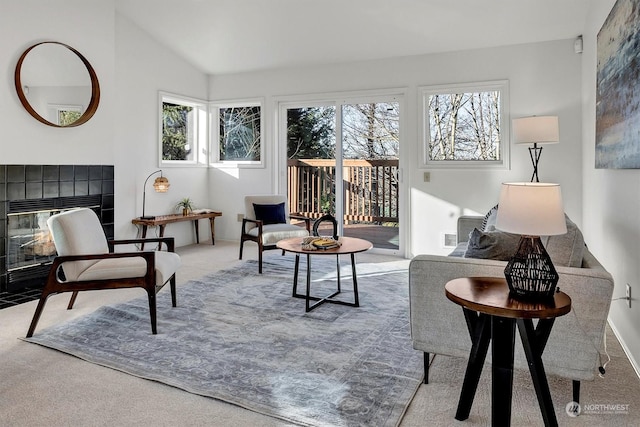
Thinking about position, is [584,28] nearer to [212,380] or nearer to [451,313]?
[451,313]

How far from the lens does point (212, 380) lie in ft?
7.22

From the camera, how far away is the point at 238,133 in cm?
645

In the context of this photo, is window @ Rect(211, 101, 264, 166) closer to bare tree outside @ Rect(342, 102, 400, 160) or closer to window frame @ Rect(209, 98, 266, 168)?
window frame @ Rect(209, 98, 266, 168)

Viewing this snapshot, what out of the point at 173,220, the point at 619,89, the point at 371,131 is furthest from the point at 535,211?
the point at 173,220

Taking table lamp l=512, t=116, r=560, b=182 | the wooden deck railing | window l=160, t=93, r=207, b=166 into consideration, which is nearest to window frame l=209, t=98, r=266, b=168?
window l=160, t=93, r=207, b=166

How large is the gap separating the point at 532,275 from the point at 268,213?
373cm

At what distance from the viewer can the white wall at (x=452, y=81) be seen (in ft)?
15.0

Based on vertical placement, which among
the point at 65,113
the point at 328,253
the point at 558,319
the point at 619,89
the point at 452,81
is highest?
the point at 452,81

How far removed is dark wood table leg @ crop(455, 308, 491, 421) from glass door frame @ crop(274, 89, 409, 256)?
3552mm

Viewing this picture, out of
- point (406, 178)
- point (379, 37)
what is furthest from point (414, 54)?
point (406, 178)

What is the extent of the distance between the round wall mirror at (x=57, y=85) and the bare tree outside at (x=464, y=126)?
3699 mm

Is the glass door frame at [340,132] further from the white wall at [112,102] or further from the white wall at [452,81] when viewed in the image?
the white wall at [112,102]

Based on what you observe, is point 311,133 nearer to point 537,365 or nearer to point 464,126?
point 464,126

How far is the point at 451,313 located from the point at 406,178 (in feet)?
11.2
